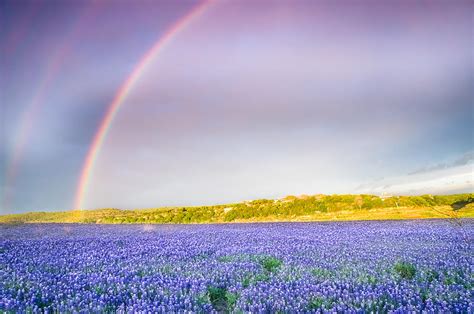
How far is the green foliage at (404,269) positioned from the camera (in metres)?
6.00

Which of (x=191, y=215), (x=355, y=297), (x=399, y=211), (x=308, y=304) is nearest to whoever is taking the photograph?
(x=308, y=304)

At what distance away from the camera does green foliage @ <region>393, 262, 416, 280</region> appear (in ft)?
A: 19.7

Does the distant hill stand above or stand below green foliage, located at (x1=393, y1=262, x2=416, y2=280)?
above

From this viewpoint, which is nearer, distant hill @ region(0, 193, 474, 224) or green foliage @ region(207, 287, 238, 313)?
green foliage @ region(207, 287, 238, 313)

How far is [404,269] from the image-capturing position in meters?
6.20

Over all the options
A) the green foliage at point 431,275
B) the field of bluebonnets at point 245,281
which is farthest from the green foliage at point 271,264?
the green foliage at point 431,275

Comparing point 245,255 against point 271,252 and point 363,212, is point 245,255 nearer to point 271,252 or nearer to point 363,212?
point 271,252

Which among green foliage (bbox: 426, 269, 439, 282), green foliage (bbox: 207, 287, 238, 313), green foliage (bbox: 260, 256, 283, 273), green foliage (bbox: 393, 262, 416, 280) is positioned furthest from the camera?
green foliage (bbox: 260, 256, 283, 273)

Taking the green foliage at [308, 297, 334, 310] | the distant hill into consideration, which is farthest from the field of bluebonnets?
the distant hill

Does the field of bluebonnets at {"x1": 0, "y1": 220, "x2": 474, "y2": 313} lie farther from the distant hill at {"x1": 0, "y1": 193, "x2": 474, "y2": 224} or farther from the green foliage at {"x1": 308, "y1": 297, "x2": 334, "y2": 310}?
the distant hill at {"x1": 0, "y1": 193, "x2": 474, "y2": 224}

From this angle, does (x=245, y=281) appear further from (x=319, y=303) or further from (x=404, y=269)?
(x=404, y=269)

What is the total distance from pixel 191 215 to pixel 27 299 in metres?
26.4

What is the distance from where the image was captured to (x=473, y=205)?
1052 inches

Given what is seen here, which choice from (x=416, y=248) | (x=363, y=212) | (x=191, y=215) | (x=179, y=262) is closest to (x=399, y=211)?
(x=363, y=212)
